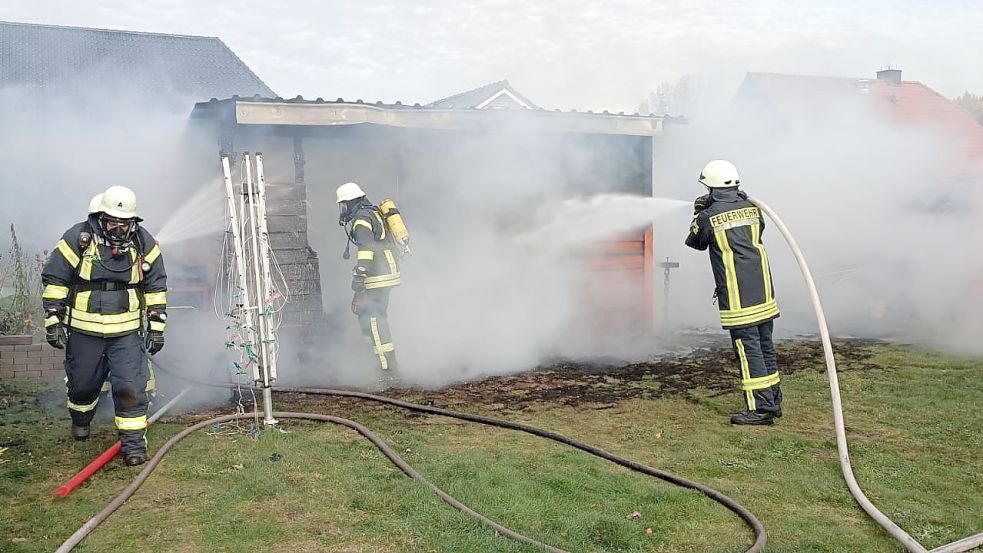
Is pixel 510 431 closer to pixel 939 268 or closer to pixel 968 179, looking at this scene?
pixel 939 268

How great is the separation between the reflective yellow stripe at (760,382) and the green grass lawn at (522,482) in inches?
14.4

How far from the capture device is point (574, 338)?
33.9 ft

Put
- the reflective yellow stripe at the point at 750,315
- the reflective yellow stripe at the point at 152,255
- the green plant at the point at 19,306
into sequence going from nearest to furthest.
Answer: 1. the reflective yellow stripe at the point at 152,255
2. the reflective yellow stripe at the point at 750,315
3. the green plant at the point at 19,306

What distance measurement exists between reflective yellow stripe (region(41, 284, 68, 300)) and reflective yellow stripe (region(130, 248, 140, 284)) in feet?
1.43

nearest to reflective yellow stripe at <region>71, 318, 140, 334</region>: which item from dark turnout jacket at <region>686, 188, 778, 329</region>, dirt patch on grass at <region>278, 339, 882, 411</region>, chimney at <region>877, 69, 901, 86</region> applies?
dirt patch on grass at <region>278, 339, 882, 411</region>

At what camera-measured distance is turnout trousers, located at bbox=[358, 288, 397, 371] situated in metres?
8.01

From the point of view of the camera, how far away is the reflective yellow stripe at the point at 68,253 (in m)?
5.12

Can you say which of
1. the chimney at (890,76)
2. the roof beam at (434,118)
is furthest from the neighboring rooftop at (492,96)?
the roof beam at (434,118)

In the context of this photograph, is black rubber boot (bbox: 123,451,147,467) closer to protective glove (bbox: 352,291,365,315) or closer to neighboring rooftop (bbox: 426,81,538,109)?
protective glove (bbox: 352,291,365,315)

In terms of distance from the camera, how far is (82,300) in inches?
205

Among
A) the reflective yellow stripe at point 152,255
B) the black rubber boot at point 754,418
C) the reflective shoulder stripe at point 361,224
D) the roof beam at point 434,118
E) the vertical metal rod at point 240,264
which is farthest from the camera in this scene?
the roof beam at point 434,118

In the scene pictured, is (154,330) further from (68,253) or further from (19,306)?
(19,306)

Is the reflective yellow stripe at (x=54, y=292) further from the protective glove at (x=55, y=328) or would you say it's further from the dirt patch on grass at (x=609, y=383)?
the dirt patch on grass at (x=609, y=383)

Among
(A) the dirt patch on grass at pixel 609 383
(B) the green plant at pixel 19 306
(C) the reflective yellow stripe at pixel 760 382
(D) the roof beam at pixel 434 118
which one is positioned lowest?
(A) the dirt patch on grass at pixel 609 383
